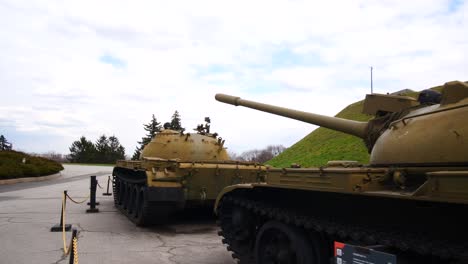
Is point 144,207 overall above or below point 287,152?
below

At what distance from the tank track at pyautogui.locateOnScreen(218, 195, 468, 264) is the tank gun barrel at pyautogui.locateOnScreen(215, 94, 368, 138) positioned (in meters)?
1.42

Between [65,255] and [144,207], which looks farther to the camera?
[144,207]

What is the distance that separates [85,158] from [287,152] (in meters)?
51.6

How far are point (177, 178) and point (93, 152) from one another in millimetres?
69337

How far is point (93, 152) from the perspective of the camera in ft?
250

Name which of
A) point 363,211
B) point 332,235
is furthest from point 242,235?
point 363,211

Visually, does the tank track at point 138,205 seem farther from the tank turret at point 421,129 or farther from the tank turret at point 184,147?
the tank turret at point 421,129

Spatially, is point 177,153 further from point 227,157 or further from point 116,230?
point 116,230

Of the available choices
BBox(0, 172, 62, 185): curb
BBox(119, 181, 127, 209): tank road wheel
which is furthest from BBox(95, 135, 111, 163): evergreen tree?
BBox(119, 181, 127, 209): tank road wheel

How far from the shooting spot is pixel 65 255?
742cm

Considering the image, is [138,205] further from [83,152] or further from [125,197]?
[83,152]

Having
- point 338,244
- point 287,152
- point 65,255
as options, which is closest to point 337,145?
point 287,152

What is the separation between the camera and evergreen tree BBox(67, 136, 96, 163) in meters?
76.2

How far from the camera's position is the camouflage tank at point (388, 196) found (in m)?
3.50
